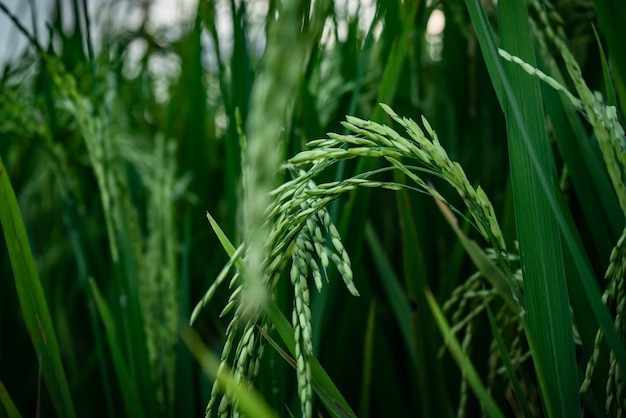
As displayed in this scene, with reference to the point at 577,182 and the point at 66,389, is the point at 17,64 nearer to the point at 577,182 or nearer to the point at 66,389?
the point at 66,389

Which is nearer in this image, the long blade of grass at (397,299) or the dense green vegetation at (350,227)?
the dense green vegetation at (350,227)

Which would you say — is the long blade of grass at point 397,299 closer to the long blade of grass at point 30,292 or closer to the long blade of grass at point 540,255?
the long blade of grass at point 540,255

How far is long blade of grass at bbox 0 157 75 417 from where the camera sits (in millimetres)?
591

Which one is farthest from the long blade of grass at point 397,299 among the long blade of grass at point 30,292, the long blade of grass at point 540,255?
the long blade of grass at point 30,292

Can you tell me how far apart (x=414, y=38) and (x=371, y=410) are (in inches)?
28.1

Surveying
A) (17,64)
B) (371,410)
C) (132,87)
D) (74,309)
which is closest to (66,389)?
(371,410)

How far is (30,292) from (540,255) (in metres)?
0.57

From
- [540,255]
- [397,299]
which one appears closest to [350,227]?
[397,299]

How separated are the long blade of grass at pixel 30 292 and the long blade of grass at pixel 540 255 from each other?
53 centimetres

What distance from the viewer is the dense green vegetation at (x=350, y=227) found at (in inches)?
16.7

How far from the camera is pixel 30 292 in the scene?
625mm

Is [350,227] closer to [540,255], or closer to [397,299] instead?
[397,299]

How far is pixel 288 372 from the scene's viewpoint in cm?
71

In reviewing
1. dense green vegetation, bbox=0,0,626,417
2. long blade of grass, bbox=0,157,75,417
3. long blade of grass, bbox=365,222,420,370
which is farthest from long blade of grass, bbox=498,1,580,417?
long blade of grass, bbox=0,157,75,417
